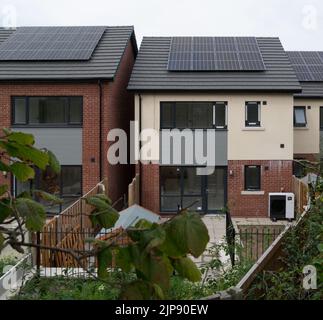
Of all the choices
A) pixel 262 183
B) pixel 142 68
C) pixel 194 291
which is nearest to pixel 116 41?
pixel 142 68

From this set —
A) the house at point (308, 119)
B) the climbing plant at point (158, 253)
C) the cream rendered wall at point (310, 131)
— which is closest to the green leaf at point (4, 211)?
the climbing plant at point (158, 253)

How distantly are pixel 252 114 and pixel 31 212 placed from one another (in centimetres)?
1849

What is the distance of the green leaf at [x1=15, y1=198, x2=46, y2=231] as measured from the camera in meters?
1.86

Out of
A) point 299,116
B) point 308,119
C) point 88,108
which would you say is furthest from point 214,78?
point 308,119

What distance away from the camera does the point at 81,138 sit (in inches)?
744

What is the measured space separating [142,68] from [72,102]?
3502 mm

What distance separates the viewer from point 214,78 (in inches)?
779

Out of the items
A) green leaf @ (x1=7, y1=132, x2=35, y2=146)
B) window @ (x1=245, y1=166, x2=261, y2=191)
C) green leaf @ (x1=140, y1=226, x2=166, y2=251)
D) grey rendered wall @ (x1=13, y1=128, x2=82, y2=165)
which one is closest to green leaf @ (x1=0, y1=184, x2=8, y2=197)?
green leaf @ (x1=7, y1=132, x2=35, y2=146)

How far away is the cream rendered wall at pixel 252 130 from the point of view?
19.5 m

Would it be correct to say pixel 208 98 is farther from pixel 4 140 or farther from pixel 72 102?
pixel 4 140

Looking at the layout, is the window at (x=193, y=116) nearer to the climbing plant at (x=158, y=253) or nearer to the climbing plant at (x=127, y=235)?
the climbing plant at (x=127, y=235)

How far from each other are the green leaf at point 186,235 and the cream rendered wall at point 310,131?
22920 mm

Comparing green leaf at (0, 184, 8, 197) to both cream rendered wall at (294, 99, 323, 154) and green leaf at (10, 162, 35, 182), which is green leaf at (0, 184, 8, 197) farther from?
cream rendered wall at (294, 99, 323, 154)

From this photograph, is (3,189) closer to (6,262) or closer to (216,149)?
(6,262)
